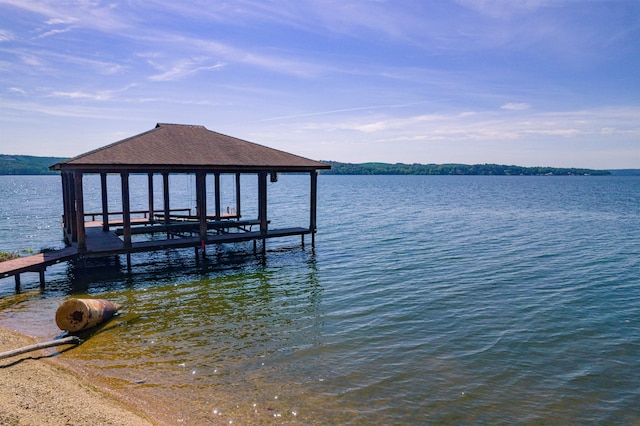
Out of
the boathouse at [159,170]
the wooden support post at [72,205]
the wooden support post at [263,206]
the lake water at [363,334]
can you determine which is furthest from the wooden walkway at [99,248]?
the lake water at [363,334]

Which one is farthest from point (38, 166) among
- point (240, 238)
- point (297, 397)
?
point (297, 397)

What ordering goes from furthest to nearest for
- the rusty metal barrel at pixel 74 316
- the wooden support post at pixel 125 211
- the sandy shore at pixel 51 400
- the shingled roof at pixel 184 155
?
the wooden support post at pixel 125 211 → the shingled roof at pixel 184 155 → the rusty metal barrel at pixel 74 316 → the sandy shore at pixel 51 400

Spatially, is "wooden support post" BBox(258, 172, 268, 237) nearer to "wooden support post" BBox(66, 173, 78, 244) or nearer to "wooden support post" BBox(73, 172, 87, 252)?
"wooden support post" BBox(73, 172, 87, 252)

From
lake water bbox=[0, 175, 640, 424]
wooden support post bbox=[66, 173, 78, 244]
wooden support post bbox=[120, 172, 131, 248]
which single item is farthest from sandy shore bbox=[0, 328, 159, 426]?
wooden support post bbox=[66, 173, 78, 244]

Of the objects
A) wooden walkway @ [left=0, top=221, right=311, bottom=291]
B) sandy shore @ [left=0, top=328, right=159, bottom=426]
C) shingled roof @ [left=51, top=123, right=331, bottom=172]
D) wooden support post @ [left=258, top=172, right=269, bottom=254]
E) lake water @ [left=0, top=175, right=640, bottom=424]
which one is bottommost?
lake water @ [left=0, top=175, right=640, bottom=424]

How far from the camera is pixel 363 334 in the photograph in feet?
42.2

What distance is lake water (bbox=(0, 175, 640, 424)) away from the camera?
9.13 metres

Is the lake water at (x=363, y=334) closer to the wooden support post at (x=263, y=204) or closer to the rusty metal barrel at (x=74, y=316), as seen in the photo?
the rusty metal barrel at (x=74, y=316)

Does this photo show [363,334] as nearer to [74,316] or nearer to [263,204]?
[74,316]

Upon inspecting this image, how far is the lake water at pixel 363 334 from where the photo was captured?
9133mm

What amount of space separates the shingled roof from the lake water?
15.5ft

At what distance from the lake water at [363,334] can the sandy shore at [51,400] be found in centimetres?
67

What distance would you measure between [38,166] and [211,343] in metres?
225

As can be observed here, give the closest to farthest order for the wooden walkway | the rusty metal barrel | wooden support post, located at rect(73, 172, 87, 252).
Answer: the rusty metal barrel → the wooden walkway → wooden support post, located at rect(73, 172, 87, 252)
